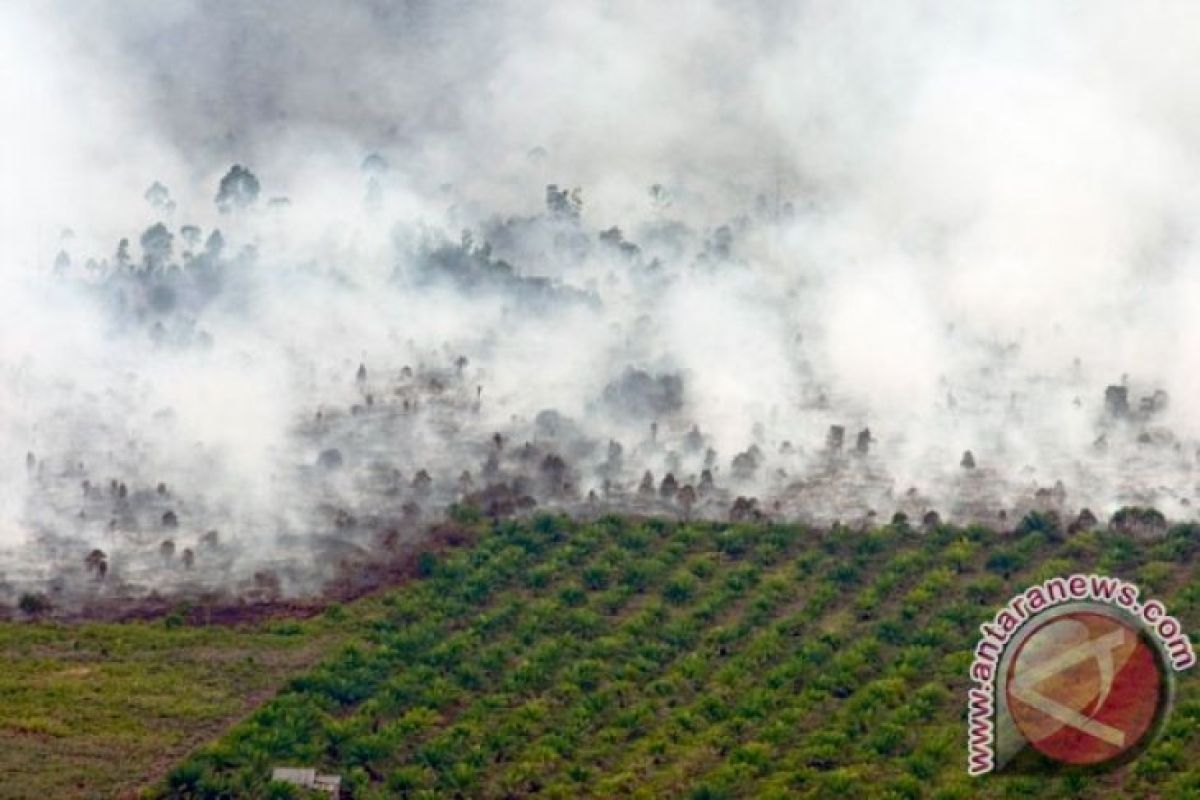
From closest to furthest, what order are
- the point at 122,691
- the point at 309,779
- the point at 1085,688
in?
the point at 309,779, the point at 1085,688, the point at 122,691

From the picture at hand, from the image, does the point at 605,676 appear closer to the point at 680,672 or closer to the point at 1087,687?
the point at 680,672

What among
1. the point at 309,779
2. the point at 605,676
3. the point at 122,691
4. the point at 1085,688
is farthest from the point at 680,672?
the point at 122,691

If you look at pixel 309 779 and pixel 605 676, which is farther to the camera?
pixel 605 676

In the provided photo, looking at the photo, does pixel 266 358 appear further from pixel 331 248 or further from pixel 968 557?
pixel 968 557

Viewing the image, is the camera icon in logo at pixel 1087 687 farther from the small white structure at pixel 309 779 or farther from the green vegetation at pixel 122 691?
the green vegetation at pixel 122 691

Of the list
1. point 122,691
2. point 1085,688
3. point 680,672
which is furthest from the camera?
point 680,672

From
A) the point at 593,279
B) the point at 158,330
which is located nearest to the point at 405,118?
the point at 593,279

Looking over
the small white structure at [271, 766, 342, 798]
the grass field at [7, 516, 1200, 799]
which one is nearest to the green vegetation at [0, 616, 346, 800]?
the grass field at [7, 516, 1200, 799]
